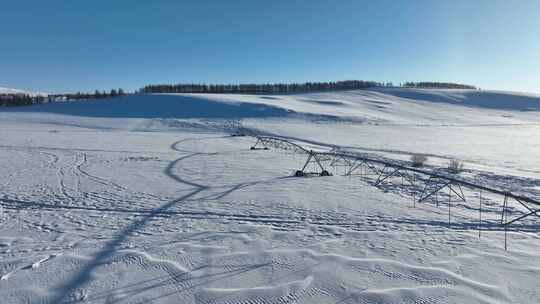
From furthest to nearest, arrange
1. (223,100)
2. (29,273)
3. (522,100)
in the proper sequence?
1. (522,100)
2. (223,100)
3. (29,273)

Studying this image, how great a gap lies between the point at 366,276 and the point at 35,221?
6919 mm

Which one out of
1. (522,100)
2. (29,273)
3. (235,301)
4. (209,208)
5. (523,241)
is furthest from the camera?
(522,100)

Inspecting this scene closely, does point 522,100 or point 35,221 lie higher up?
point 522,100

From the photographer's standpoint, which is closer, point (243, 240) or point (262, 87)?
point (243, 240)

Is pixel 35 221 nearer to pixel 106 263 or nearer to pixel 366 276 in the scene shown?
pixel 106 263

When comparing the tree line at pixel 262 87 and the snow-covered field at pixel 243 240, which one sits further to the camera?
the tree line at pixel 262 87

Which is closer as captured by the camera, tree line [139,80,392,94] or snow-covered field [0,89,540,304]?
snow-covered field [0,89,540,304]

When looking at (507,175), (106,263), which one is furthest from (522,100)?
(106,263)

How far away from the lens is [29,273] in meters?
4.66

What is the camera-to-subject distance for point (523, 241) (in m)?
6.08

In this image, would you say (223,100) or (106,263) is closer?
(106,263)

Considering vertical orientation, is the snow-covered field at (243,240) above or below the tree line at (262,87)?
below

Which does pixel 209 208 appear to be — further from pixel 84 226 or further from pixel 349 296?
pixel 349 296

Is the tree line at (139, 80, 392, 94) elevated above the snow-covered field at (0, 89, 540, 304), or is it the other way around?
the tree line at (139, 80, 392, 94)
